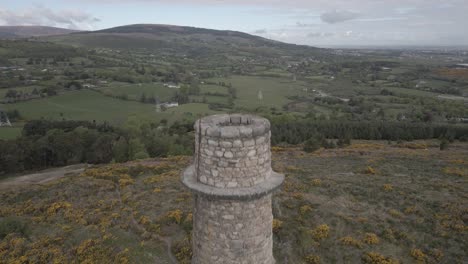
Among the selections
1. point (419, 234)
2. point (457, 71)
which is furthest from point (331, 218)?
point (457, 71)

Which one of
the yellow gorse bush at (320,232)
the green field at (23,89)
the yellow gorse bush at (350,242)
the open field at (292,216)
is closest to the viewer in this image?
the open field at (292,216)

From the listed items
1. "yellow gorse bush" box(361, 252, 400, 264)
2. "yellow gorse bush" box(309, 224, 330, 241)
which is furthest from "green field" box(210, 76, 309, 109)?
"yellow gorse bush" box(361, 252, 400, 264)

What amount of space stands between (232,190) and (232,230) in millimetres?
1100

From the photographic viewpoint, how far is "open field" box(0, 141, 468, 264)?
15086mm

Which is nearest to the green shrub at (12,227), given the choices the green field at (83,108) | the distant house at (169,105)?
the green field at (83,108)

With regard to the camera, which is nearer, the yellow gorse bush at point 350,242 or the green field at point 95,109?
the yellow gorse bush at point 350,242

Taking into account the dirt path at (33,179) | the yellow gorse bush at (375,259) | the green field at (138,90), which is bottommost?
the dirt path at (33,179)

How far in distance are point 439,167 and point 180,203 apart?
71.2ft

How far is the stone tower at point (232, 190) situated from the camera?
7469mm

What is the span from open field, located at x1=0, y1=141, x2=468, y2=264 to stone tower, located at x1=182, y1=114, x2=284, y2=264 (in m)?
7.04

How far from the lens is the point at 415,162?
2914 centimetres

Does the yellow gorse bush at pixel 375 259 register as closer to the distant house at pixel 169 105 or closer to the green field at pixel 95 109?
the green field at pixel 95 109

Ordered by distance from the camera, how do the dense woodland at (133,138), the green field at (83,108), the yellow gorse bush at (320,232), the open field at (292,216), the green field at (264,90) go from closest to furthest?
the open field at (292,216), the yellow gorse bush at (320,232), the dense woodland at (133,138), the green field at (83,108), the green field at (264,90)

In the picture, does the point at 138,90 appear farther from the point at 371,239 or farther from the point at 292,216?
the point at 371,239
